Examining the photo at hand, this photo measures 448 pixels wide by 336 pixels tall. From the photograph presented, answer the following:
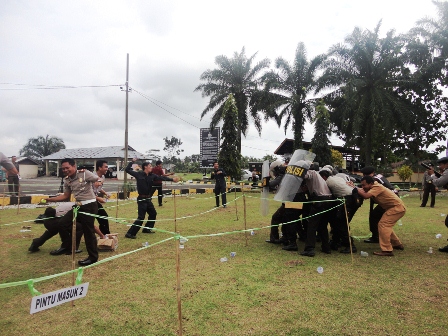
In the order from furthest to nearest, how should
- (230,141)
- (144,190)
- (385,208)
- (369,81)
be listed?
(369,81)
(230,141)
(144,190)
(385,208)

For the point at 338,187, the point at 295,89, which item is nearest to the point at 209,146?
the point at 295,89

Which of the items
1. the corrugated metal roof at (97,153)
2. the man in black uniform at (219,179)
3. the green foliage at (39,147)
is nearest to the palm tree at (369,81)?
the man in black uniform at (219,179)

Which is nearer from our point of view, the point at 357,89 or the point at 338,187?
the point at 338,187

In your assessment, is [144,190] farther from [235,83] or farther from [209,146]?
[235,83]

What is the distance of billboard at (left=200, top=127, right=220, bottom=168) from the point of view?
23.8 m

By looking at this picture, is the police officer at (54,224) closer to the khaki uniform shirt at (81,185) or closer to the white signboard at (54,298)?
the khaki uniform shirt at (81,185)

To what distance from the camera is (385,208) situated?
5859mm

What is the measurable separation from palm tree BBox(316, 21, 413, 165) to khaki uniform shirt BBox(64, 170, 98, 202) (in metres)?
20.3

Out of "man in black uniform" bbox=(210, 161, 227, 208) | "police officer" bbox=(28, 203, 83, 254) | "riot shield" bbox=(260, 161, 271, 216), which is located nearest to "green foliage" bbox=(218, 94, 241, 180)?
"man in black uniform" bbox=(210, 161, 227, 208)

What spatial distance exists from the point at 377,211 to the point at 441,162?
5.01 feet

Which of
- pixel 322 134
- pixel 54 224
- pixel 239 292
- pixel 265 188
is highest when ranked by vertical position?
pixel 322 134

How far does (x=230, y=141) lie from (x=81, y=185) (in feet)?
56.7

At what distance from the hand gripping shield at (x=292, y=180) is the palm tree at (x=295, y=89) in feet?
64.9

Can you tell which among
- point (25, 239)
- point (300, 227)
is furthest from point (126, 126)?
point (300, 227)
